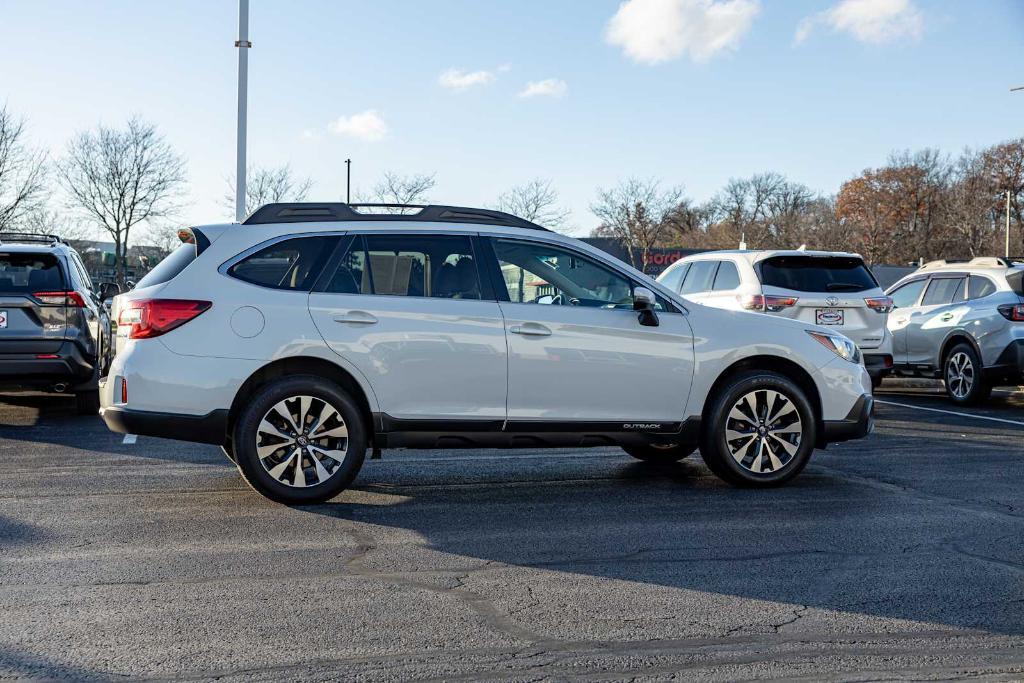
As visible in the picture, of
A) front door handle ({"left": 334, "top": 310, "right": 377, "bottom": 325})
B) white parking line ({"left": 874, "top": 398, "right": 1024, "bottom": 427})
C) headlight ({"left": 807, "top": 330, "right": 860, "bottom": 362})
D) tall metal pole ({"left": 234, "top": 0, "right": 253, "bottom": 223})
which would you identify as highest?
tall metal pole ({"left": 234, "top": 0, "right": 253, "bottom": 223})

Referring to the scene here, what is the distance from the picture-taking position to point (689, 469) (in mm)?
8234

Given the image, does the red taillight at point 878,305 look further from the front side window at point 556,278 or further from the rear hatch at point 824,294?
the front side window at point 556,278

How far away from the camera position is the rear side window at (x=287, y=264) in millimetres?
6656

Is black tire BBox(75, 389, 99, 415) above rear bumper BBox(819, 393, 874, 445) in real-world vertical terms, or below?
below

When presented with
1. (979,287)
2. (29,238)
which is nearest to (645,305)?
(29,238)

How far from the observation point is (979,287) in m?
13.7

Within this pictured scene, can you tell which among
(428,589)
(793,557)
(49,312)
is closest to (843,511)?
(793,557)

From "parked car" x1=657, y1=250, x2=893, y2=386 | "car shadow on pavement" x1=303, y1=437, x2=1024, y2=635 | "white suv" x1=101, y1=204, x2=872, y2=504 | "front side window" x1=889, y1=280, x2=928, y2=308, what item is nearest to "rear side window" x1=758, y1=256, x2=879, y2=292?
"parked car" x1=657, y1=250, x2=893, y2=386

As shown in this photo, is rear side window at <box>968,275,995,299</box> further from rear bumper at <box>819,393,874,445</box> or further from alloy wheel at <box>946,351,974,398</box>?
rear bumper at <box>819,393,874,445</box>

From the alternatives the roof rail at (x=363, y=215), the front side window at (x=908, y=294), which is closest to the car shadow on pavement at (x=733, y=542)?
the roof rail at (x=363, y=215)

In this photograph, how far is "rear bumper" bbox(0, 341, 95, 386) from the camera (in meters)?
10.5

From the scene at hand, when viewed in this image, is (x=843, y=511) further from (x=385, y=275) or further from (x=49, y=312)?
(x=49, y=312)

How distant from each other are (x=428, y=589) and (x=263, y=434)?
2.10 meters

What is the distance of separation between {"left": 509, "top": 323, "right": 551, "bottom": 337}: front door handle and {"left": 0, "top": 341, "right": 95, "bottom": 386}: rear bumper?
5.84 metres
